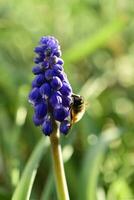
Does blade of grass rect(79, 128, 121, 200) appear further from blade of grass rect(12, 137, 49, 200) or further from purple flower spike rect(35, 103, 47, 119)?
purple flower spike rect(35, 103, 47, 119)

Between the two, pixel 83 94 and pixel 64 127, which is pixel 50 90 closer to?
pixel 64 127

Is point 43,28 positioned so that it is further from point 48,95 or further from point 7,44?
point 48,95

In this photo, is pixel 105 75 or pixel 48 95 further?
pixel 105 75

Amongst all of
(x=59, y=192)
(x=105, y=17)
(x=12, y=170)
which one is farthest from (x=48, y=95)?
(x=105, y=17)

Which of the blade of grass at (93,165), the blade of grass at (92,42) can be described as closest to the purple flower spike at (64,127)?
the blade of grass at (93,165)

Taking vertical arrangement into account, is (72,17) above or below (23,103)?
above

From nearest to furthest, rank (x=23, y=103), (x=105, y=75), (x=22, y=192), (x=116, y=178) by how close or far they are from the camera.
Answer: (x=22, y=192)
(x=116, y=178)
(x=23, y=103)
(x=105, y=75)

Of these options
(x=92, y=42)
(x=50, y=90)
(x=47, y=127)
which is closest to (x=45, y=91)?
(x=50, y=90)
